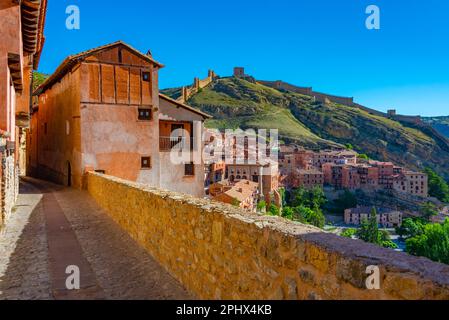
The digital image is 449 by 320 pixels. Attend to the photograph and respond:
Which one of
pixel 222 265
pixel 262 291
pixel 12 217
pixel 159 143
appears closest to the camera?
pixel 262 291

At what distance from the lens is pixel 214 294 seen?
4.31m

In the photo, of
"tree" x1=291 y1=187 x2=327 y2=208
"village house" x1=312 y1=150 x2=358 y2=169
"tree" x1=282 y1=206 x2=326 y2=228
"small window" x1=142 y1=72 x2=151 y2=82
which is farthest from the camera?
"village house" x1=312 y1=150 x2=358 y2=169

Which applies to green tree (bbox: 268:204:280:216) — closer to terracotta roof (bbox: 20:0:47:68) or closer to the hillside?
the hillside

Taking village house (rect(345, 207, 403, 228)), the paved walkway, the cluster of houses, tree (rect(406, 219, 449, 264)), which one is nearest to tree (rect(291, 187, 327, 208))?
the cluster of houses

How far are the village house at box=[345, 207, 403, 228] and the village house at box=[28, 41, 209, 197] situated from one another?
218 ft

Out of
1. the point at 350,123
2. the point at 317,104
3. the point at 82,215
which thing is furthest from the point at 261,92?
the point at 82,215

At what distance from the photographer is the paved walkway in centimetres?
527

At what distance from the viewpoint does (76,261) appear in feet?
22.2

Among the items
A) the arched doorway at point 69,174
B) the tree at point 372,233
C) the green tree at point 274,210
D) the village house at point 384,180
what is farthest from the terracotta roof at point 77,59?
the village house at point 384,180

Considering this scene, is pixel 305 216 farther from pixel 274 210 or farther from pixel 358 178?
pixel 358 178

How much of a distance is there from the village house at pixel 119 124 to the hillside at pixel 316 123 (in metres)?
94.6

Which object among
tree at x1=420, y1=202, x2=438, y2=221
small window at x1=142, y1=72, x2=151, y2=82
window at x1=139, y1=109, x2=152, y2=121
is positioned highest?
small window at x1=142, y1=72, x2=151, y2=82
